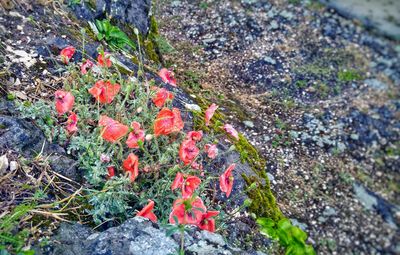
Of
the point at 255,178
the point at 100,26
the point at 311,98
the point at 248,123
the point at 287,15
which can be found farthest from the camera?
the point at 287,15

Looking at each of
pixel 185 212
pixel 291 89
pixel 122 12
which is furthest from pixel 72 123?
pixel 291 89

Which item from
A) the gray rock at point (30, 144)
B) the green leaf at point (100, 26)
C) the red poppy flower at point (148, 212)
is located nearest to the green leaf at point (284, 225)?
the red poppy flower at point (148, 212)

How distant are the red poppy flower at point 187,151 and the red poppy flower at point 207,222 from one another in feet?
0.86

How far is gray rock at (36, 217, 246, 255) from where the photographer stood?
1625mm

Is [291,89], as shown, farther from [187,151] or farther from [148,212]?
[148,212]

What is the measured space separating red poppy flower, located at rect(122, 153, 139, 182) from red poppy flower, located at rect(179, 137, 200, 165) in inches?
8.0

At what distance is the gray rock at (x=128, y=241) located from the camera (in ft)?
5.33

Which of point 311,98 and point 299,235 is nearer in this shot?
point 299,235

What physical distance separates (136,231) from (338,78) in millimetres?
3224

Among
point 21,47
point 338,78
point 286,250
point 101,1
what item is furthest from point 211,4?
point 286,250

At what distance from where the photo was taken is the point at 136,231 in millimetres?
1682

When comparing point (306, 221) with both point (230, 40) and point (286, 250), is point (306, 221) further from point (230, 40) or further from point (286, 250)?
Result: point (230, 40)

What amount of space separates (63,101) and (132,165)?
16.7 inches

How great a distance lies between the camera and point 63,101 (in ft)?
6.49
